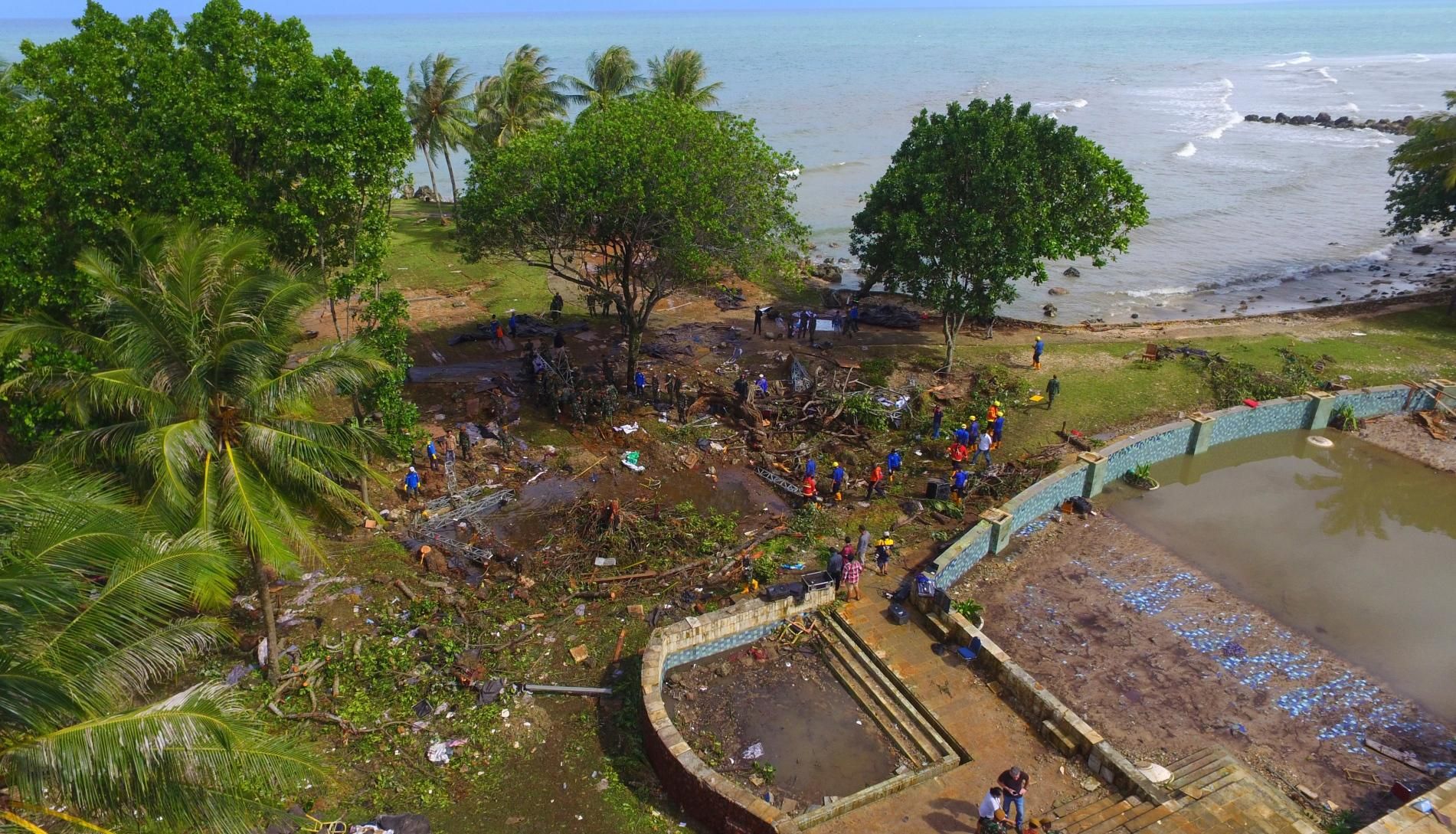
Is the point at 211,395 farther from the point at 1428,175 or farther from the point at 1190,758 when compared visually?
the point at 1428,175

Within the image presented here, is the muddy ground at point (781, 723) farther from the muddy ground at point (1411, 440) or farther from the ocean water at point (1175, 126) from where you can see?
the ocean water at point (1175, 126)

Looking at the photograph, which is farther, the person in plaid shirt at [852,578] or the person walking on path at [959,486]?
the person walking on path at [959,486]

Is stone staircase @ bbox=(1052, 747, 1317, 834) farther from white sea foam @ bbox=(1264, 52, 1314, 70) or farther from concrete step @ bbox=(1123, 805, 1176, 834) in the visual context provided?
white sea foam @ bbox=(1264, 52, 1314, 70)

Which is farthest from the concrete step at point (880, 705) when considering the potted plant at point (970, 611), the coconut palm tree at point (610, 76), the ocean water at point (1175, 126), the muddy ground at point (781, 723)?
the coconut palm tree at point (610, 76)

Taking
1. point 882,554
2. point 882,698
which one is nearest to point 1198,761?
point 882,698

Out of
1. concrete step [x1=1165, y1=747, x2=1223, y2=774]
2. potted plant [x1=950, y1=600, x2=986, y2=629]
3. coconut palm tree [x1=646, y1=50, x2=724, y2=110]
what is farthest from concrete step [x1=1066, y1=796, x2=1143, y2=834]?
coconut palm tree [x1=646, y1=50, x2=724, y2=110]

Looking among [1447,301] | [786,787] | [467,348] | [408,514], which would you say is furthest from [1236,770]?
[1447,301]

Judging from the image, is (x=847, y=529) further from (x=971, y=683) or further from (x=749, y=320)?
(x=749, y=320)
